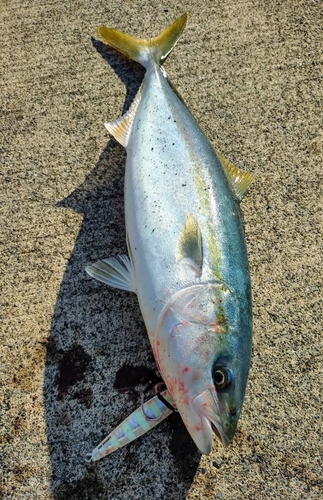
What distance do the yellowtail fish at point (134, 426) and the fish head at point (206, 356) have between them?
25cm

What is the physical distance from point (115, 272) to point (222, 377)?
0.85 meters

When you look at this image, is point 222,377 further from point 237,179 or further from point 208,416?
point 237,179

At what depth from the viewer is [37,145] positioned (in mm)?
2850

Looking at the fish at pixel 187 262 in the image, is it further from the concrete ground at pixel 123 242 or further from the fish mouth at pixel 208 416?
the concrete ground at pixel 123 242

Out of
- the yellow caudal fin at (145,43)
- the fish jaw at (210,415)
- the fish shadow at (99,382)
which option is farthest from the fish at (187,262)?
the yellow caudal fin at (145,43)

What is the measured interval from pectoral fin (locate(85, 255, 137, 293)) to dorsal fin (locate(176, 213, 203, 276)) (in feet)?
1.16

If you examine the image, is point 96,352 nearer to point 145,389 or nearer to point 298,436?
point 145,389

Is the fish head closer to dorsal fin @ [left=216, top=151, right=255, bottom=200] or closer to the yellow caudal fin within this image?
dorsal fin @ [left=216, top=151, right=255, bottom=200]

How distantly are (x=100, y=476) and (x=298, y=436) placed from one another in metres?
1.07

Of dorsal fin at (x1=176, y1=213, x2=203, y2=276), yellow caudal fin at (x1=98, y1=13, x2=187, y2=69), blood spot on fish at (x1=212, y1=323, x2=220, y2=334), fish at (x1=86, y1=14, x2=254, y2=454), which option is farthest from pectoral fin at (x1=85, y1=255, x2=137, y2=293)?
yellow caudal fin at (x1=98, y1=13, x2=187, y2=69)

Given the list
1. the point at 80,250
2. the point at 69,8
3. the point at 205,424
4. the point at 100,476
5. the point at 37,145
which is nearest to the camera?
the point at 205,424

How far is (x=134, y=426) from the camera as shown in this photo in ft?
7.06

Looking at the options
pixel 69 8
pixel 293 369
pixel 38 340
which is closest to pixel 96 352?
pixel 38 340

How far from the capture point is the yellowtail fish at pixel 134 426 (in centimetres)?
214
